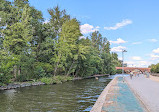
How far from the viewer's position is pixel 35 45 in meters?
40.7

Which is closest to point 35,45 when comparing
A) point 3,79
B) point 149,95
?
point 3,79

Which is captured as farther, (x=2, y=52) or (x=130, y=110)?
(x=2, y=52)

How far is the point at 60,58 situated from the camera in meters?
41.1

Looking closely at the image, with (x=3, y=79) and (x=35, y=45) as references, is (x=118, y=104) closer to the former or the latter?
(x=3, y=79)

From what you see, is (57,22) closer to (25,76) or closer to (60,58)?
(60,58)

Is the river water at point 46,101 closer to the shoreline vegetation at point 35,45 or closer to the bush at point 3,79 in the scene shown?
the bush at point 3,79

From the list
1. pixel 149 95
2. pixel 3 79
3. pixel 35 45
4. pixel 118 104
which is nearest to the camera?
pixel 118 104

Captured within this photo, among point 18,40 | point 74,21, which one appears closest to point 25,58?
point 18,40

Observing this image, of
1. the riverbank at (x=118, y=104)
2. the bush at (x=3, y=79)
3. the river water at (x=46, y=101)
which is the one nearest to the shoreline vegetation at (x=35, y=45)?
the bush at (x=3, y=79)

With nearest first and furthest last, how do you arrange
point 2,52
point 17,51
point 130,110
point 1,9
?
point 130,110 → point 2,52 → point 17,51 → point 1,9

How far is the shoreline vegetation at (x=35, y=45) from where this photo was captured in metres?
29.0

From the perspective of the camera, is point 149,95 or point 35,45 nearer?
point 149,95

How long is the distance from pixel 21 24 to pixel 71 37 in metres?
15.3

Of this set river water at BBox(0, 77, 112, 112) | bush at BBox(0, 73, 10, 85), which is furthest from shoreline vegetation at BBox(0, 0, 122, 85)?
river water at BBox(0, 77, 112, 112)
